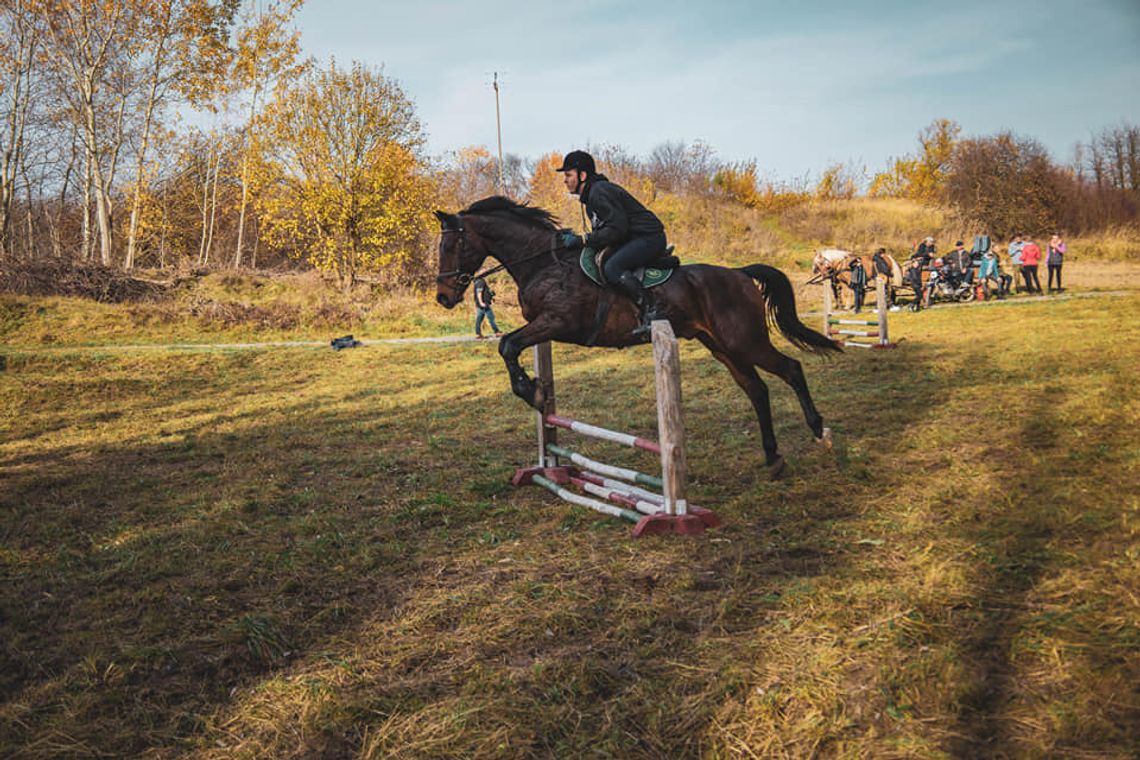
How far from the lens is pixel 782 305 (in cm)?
667

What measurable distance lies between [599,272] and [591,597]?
3.01 m

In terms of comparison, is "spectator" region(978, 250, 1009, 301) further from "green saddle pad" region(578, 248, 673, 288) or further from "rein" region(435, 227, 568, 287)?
"rein" region(435, 227, 568, 287)

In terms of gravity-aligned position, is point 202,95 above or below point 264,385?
above

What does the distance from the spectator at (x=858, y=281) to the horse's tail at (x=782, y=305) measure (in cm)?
1608

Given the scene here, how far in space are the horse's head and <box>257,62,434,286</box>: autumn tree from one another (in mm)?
18295

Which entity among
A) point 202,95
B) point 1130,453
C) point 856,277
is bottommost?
point 1130,453

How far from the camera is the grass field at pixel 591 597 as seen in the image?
2.66 m

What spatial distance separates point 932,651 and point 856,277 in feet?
67.6

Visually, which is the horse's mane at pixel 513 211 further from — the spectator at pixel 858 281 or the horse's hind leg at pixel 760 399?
the spectator at pixel 858 281

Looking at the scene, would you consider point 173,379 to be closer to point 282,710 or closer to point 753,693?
point 282,710

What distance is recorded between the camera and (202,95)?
24172 millimetres

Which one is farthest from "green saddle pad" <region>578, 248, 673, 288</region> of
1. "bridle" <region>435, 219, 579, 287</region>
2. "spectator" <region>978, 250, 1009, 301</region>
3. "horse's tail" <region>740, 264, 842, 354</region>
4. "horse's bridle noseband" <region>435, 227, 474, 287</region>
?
"spectator" <region>978, 250, 1009, 301</region>

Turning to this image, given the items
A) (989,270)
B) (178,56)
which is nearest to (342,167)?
(178,56)

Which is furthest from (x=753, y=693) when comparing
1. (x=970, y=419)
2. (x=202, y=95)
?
(x=202, y=95)
